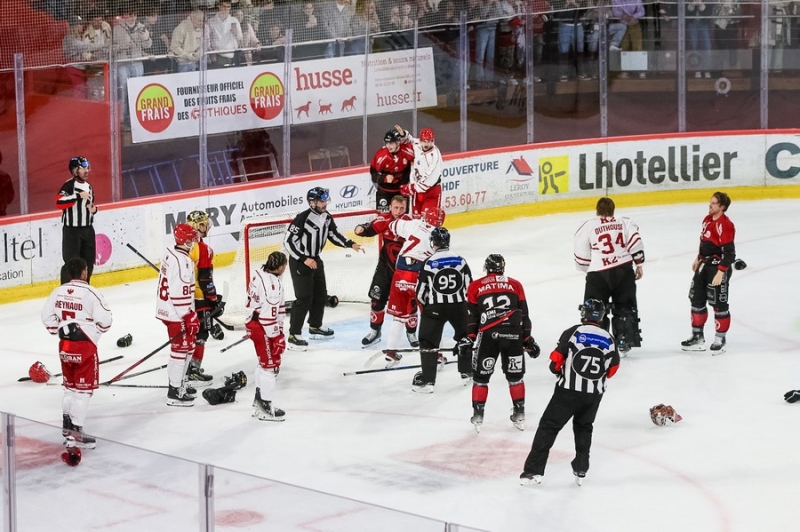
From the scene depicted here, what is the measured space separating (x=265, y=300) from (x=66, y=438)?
3022 mm

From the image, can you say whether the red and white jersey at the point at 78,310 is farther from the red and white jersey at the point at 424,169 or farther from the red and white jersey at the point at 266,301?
the red and white jersey at the point at 424,169

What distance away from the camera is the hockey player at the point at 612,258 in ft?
35.0

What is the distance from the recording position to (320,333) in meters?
11.9

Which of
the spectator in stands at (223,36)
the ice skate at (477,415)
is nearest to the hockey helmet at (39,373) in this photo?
the ice skate at (477,415)

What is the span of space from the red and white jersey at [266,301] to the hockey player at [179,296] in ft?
1.73

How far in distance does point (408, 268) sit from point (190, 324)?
192cm

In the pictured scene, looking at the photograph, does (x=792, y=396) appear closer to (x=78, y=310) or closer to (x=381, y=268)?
(x=381, y=268)

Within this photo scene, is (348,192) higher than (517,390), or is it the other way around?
(348,192)

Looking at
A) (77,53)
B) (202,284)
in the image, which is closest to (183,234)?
(202,284)

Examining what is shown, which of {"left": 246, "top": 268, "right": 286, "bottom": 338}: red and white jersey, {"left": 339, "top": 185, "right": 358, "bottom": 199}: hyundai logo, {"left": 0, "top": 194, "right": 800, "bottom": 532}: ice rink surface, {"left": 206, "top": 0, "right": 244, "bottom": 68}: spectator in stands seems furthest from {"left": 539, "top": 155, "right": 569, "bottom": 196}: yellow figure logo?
{"left": 246, "top": 268, "right": 286, "bottom": 338}: red and white jersey

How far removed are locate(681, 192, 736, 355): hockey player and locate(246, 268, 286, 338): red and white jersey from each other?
3.62 metres

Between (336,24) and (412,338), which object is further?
(336,24)

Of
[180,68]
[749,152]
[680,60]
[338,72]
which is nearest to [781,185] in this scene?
[749,152]

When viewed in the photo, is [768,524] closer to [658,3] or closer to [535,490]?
[535,490]
